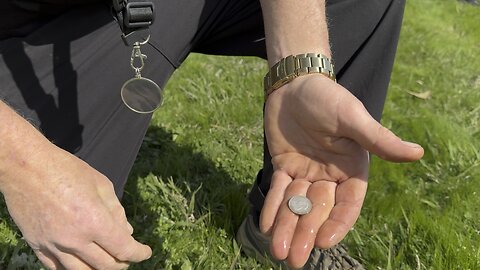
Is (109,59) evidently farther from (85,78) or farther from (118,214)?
(118,214)

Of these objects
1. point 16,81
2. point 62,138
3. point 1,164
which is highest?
point 1,164

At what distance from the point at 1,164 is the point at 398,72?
9.79 feet

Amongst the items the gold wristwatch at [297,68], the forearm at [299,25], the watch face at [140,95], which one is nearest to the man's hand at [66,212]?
the watch face at [140,95]

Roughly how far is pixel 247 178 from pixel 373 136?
1.21 m

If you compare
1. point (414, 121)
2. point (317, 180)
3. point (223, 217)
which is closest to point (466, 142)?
point (414, 121)

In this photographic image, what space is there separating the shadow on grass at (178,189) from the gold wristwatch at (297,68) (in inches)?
25.5

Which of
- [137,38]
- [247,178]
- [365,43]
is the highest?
[137,38]

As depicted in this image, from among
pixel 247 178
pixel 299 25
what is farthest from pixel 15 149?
pixel 247 178

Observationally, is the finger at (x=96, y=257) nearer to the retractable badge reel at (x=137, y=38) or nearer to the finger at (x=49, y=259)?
the finger at (x=49, y=259)

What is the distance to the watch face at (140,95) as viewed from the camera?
149 cm

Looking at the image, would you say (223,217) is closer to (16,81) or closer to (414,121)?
(16,81)

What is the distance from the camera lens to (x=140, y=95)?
1.51 metres

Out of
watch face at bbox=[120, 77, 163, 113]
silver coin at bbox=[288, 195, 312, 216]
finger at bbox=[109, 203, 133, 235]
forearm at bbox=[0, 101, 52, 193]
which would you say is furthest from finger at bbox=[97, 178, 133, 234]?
silver coin at bbox=[288, 195, 312, 216]

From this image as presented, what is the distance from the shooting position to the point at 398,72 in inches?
145
